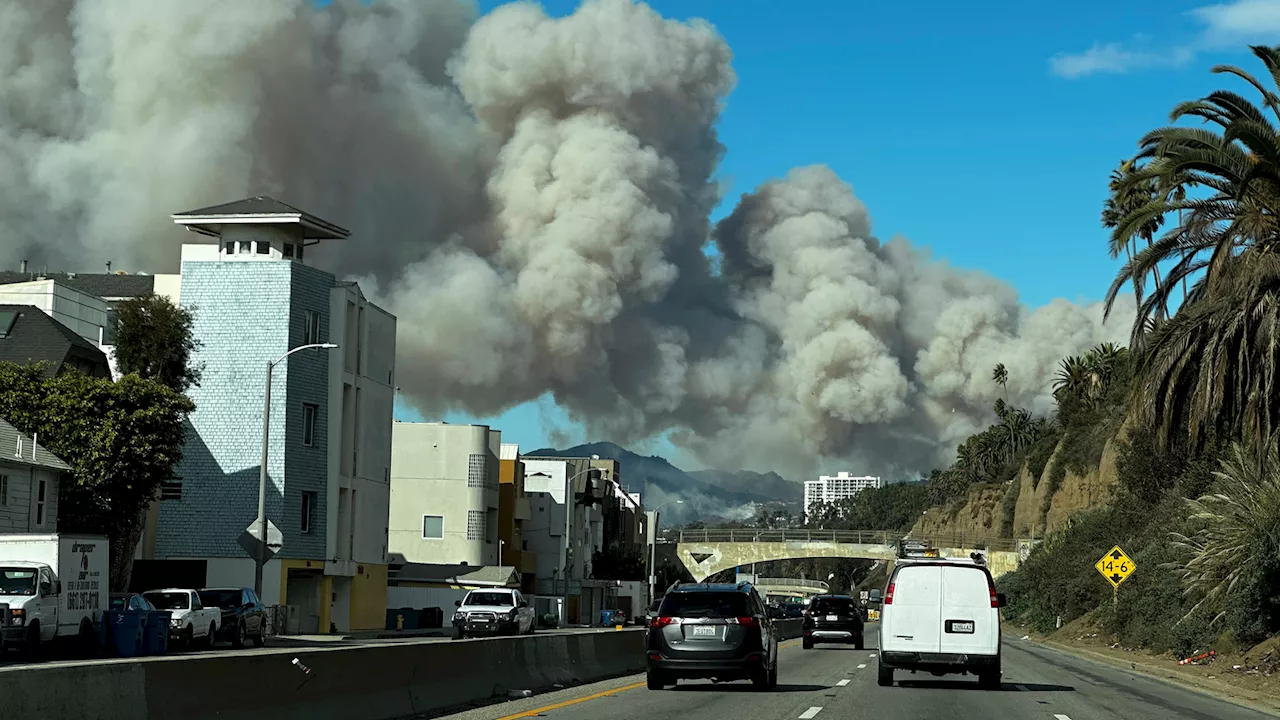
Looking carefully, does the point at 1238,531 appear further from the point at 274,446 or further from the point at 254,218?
the point at 254,218

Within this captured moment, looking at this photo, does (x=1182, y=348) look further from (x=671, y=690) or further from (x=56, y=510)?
(x=56, y=510)

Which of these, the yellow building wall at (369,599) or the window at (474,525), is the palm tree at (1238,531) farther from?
the window at (474,525)

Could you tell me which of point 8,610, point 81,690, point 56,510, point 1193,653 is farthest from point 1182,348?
point 56,510

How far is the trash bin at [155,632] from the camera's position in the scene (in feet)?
113

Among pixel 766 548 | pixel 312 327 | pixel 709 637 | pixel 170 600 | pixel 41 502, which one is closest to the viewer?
pixel 709 637

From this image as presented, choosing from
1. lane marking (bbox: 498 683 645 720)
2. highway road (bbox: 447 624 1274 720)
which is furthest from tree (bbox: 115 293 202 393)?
lane marking (bbox: 498 683 645 720)

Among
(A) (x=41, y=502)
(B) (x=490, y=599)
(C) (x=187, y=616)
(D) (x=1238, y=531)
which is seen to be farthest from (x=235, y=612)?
(D) (x=1238, y=531)

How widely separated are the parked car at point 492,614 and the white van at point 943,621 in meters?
25.4

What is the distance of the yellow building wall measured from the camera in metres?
68.9

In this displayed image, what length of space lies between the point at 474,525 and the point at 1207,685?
69317 millimetres

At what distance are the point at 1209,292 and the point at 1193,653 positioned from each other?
879 cm

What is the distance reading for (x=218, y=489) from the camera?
210 ft

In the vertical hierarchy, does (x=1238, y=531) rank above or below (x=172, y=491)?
below

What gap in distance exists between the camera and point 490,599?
164ft
